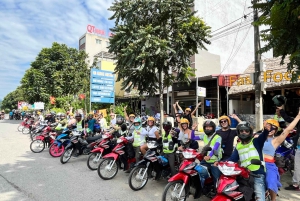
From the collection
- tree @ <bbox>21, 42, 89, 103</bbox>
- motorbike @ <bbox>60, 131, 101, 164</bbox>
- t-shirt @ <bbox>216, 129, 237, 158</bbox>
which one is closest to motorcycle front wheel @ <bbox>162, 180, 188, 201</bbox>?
t-shirt @ <bbox>216, 129, 237, 158</bbox>

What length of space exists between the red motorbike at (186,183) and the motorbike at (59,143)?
5.23 meters

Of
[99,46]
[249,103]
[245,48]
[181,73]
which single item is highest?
[99,46]

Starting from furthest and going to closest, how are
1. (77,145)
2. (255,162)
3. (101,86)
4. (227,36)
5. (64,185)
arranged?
1. (227,36)
2. (101,86)
3. (77,145)
4. (64,185)
5. (255,162)

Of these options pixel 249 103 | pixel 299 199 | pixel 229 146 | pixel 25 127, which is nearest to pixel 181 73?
pixel 229 146

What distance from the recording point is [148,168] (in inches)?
192

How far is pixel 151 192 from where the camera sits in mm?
4664

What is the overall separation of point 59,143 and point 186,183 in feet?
18.6

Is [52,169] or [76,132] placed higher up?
[76,132]

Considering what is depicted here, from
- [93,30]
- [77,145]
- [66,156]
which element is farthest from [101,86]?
Answer: [93,30]

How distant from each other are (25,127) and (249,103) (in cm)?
1720

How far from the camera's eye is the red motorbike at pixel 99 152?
20.5ft

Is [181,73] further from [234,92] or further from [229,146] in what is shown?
[234,92]

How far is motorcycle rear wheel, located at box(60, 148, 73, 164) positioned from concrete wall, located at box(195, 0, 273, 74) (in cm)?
1528

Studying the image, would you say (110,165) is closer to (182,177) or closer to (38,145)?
(182,177)
